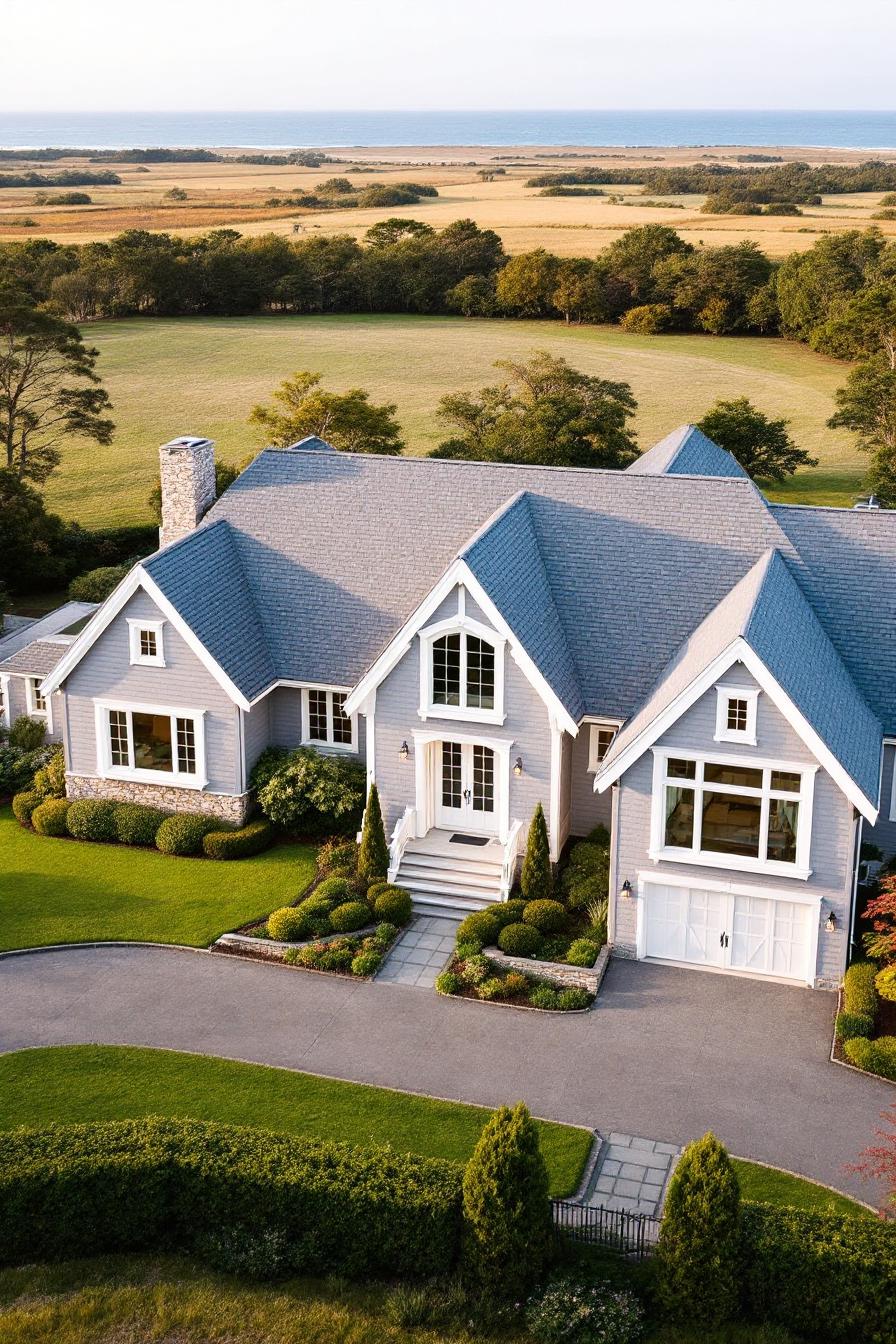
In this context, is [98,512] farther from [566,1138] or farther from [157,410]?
[566,1138]

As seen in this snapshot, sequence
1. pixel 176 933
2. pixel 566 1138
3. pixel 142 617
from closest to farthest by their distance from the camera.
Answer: pixel 566 1138 < pixel 176 933 < pixel 142 617

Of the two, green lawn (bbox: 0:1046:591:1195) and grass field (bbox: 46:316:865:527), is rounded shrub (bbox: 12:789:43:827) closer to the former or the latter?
green lawn (bbox: 0:1046:591:1195)

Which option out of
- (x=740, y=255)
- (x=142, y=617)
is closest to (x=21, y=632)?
(x=142, y=617)

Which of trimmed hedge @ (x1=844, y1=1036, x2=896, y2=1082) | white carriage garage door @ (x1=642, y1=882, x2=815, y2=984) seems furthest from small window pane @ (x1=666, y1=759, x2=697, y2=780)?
trimmed hedge @ (x1=844, y1=1036, x2=896, y2=1082)

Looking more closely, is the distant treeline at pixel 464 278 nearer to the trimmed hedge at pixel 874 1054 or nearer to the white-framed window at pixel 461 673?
the white-framed window at pixel 461 673

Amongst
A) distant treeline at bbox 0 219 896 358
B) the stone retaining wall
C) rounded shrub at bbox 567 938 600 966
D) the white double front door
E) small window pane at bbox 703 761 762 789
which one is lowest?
the stone retaining wall

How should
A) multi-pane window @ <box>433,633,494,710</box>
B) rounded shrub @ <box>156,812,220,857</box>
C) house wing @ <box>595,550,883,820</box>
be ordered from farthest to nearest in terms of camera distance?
rounded shrub @ <box>156,812,220,857</box>, multi-pane window @ <box>433,633,494,710</box>, house wing @ <box>595,550,883,820</box>

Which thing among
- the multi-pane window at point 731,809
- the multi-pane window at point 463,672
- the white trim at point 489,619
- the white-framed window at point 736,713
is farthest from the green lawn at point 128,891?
the white-framed window at point 736,713
